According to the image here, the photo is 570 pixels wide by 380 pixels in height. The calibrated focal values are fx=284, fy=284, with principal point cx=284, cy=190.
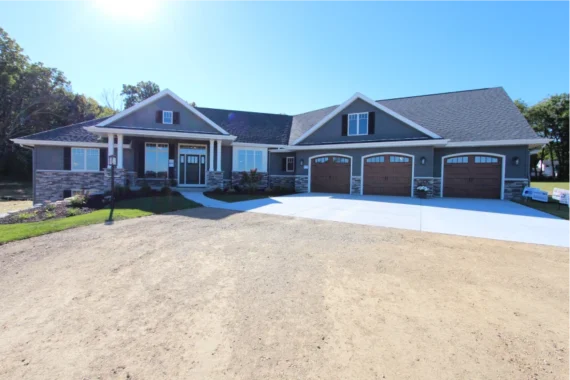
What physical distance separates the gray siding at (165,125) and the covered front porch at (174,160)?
2.08ft

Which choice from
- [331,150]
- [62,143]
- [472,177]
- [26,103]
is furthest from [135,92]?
[472,177]

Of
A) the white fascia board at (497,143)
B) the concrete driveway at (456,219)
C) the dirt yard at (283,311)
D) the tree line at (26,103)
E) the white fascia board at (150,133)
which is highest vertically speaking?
the tree line at (26,103)

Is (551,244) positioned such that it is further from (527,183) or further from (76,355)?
(527,183)

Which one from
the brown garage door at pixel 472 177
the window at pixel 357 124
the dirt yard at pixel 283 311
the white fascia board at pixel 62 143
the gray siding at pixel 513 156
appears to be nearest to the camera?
the dirt yard at pixel 283 311

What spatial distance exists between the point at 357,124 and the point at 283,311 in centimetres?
1580

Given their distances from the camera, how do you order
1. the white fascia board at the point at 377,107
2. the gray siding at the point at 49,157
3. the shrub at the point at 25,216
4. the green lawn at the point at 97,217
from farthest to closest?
1. the gray siding at the point at 49,157
2. the white fascia board at the point at 377,107
3. the shrub at the point at 25,216
4. the green lawn at the point at 97,217

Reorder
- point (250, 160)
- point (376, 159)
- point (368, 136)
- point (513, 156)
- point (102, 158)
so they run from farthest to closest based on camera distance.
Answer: point (250, 160) < point (368, 136) < point (102, 158) < point (376, 159) < point (513, 156)

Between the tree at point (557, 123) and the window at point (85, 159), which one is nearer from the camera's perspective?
the window at point (85, 159)

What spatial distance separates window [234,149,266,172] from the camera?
18.6 metres

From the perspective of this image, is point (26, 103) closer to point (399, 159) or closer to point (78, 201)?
point (78, 201)

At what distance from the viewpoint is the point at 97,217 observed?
8.84m

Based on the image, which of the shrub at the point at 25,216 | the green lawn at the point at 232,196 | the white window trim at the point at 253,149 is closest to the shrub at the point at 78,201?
the shrub at the point at 25,216

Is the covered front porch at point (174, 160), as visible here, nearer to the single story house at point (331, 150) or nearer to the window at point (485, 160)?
the single story house at point (331, 150)

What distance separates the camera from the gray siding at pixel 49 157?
16.0 metres
